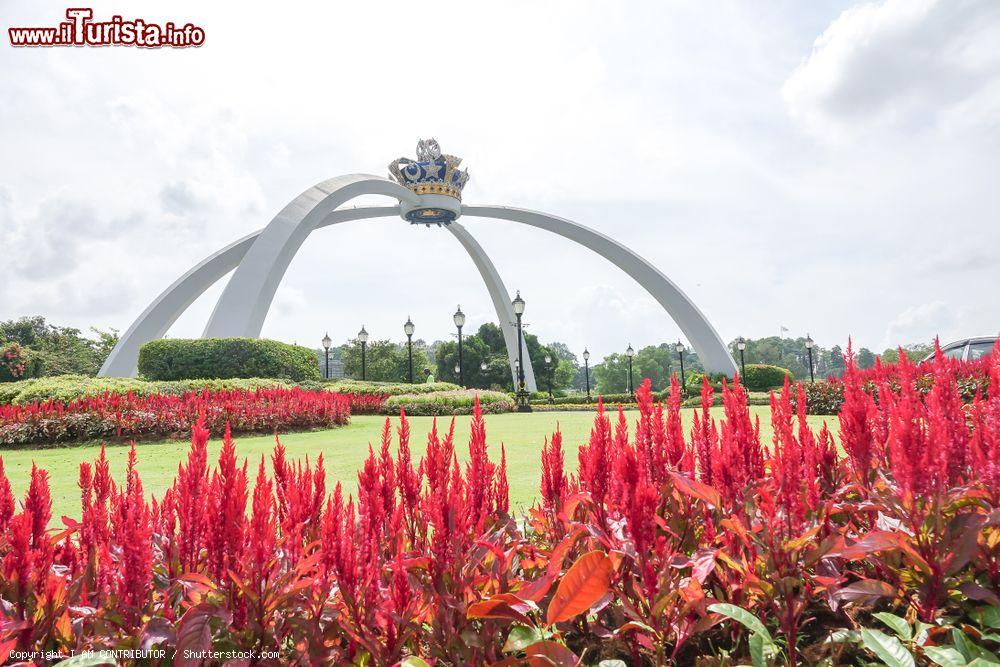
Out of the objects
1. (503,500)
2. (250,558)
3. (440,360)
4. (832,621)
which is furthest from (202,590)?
(440,360)

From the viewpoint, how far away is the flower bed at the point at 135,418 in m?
8.01

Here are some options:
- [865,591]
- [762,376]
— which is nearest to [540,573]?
[865,591]

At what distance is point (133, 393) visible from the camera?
10.8m

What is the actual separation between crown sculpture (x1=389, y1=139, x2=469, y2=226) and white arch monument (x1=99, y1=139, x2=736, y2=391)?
6cm

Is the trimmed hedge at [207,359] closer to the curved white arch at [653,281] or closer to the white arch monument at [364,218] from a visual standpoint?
the white arch monument at [364,218]

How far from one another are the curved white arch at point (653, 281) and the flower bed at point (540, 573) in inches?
1103

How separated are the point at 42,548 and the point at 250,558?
74 cm

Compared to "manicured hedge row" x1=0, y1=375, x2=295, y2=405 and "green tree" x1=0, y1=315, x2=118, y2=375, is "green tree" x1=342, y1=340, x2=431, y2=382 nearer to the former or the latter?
"green tree" x1=0, y1=315, x2=118, y2=375

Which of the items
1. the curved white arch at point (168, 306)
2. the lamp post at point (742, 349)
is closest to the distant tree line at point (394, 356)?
the lamp post at point (742, 349)

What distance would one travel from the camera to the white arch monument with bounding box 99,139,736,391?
19078 mm

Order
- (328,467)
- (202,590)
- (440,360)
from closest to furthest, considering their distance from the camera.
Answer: (202,590) < (328,467) < (440,360)

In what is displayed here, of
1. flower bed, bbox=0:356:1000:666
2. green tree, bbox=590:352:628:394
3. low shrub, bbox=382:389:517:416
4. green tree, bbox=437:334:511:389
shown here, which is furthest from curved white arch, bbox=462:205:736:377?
green tree, bbox=590:352:628:394

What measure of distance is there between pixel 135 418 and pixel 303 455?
137 inches

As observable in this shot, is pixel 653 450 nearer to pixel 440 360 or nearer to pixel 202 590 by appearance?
pixel 202 590
